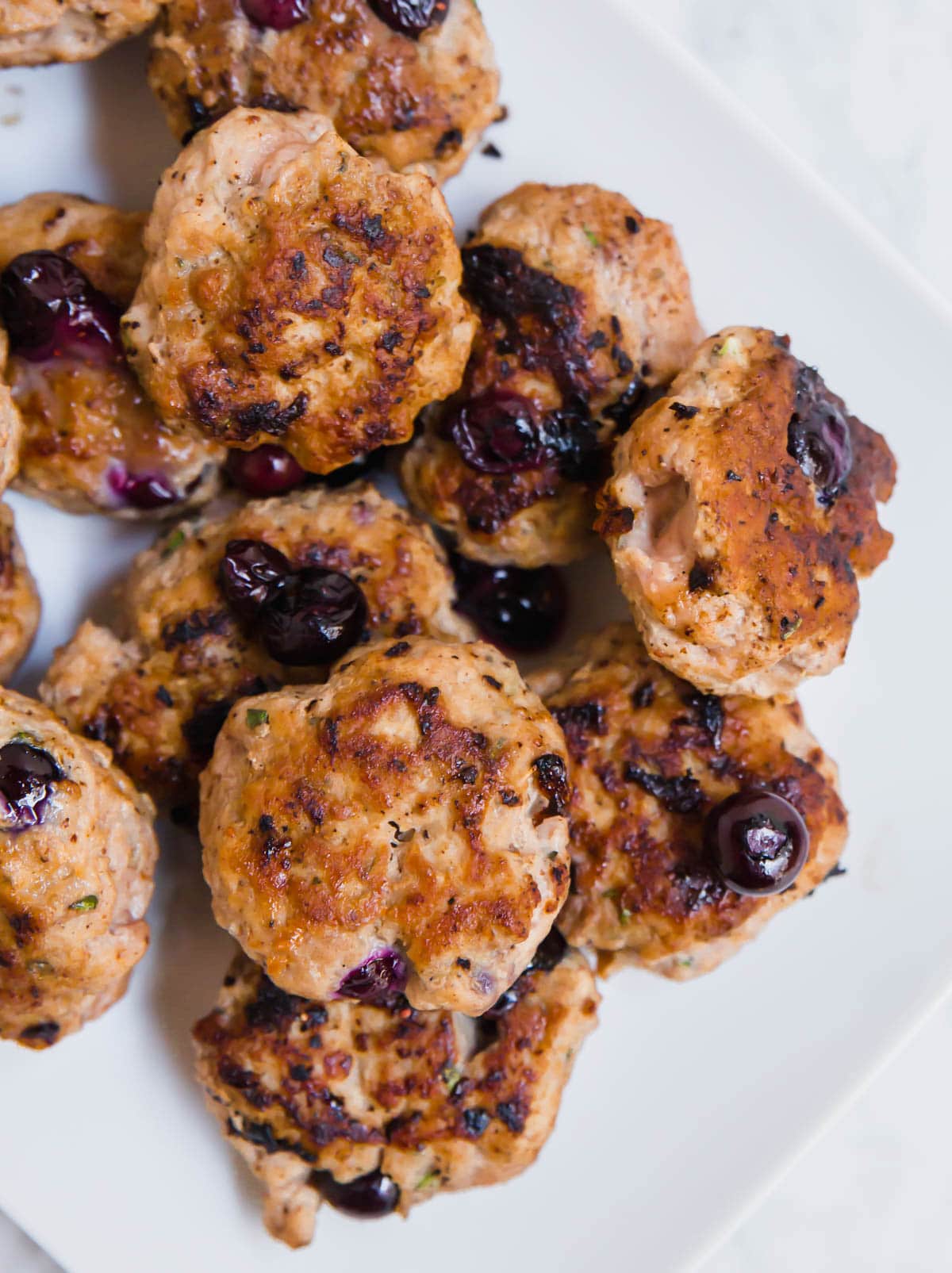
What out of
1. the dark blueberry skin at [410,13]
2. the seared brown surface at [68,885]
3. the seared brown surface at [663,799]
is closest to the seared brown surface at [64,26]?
the dark blueberry skin at [410,13]

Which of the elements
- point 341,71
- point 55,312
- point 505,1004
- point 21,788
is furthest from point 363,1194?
point 341,71

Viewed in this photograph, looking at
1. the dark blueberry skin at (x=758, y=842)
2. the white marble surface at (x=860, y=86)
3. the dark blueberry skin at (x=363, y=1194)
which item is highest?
the white marble surface at (x=860, y=86)

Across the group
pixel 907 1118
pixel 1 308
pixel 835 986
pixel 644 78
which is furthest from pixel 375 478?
pixel 907 1118

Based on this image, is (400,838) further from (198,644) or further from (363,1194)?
(363,1194)

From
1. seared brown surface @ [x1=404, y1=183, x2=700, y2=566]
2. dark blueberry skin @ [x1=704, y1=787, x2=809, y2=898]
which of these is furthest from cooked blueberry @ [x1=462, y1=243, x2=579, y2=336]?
dark blueberry skin @ [x1=704, y1=787, x2=809, y2=898]

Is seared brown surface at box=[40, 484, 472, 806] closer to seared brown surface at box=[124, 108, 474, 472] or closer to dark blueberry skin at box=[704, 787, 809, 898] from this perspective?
seared brown surface at box=[124, 108, 474, 472]

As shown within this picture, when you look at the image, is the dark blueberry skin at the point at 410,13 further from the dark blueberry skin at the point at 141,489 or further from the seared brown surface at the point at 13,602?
the seared brown surface at the point at 13,602
